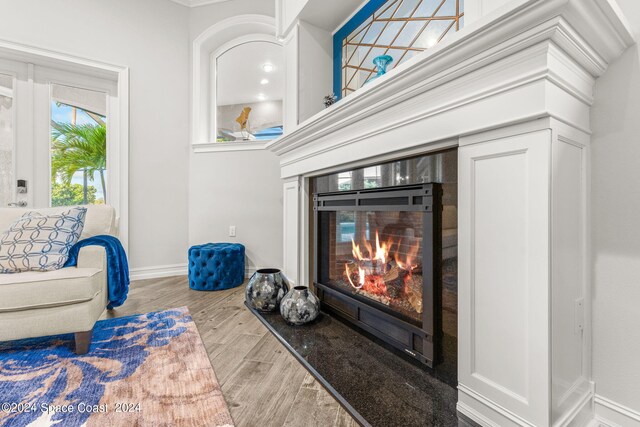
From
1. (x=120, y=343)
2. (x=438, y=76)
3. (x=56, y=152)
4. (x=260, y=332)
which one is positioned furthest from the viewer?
(x=56, y=152)

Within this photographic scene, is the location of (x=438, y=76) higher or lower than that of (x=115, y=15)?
lower

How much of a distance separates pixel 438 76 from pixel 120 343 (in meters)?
2.01

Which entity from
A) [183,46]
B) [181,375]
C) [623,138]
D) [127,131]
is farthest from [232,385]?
[183,46]

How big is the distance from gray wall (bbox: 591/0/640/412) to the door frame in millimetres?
3381

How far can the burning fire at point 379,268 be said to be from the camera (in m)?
1.52

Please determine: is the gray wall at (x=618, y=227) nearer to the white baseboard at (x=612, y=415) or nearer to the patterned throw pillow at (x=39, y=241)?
the white baseboard at (x=612, y=415)

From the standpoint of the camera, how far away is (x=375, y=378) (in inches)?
52.0

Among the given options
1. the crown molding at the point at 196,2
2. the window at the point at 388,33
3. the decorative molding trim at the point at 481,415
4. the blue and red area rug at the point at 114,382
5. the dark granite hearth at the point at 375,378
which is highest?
the crown molding at the point at 196,2

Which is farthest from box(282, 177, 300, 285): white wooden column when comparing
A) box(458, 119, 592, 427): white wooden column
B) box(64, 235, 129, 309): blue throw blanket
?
box(458, 119, 592, 427): white wooden column

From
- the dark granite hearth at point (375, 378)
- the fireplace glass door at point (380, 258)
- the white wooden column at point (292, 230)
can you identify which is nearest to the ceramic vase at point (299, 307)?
the dark granite hearth at point (375, 378)

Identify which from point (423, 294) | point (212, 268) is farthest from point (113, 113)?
point (423, 294)

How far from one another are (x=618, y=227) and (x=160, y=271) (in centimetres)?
355

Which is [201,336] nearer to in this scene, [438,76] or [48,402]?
[48,402]

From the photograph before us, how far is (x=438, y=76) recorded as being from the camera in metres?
1.11
